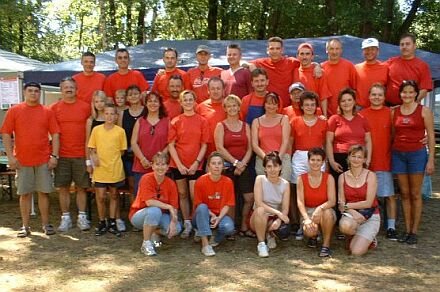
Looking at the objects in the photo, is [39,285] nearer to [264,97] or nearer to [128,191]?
[128,191]

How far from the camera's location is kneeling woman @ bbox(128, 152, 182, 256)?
15.3 feet

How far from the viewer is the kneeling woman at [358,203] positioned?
4633mm

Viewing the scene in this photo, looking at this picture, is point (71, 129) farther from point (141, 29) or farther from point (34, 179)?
point (141, 29)

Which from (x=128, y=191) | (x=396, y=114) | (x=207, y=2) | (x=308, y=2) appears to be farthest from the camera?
(x=207, y=2)

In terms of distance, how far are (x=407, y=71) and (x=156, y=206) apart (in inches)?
123

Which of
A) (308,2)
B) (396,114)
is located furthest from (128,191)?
(308,2)

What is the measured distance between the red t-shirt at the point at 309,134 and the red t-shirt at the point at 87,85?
2515 mm

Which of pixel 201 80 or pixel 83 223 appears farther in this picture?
pixel 201 80

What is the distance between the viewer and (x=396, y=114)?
5.03 m

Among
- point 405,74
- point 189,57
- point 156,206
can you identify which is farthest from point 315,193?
point 189,57

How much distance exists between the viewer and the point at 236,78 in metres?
5.62

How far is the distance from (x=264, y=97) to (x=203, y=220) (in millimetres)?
1539

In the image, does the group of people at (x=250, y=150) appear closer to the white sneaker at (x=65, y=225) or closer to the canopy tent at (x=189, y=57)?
the white sneaker at (x=65, y=225)

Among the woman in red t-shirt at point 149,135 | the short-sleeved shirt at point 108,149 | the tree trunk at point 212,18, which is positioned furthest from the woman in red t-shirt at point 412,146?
the tree trunk at point 212,18
